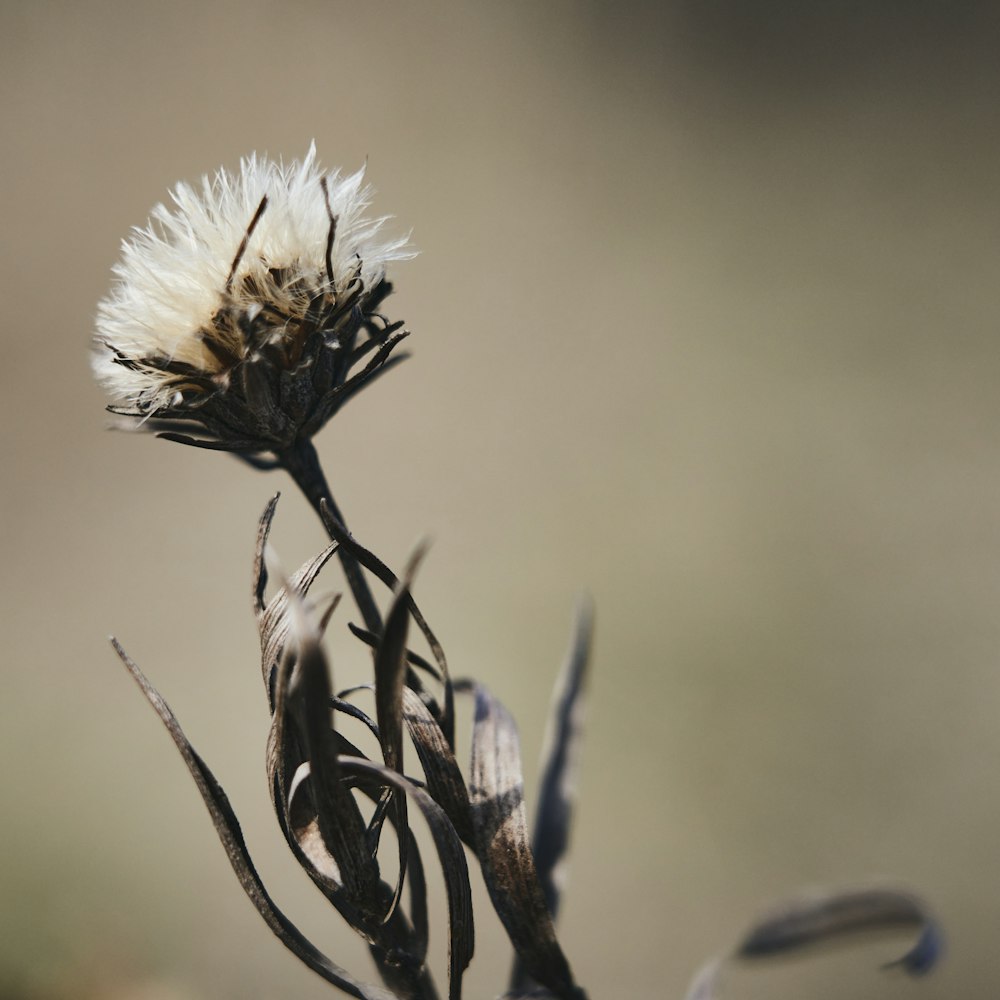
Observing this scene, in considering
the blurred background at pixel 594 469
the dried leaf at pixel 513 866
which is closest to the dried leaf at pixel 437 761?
the dried leaf at pixel 513 866

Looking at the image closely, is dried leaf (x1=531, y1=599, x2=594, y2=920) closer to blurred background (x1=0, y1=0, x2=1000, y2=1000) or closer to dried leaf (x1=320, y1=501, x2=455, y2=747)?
dried leaf (x1=320, y1=501, x2=455, y2=747)

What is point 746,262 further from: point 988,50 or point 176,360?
point 176,360

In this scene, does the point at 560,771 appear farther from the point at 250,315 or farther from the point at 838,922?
the point at 250,315

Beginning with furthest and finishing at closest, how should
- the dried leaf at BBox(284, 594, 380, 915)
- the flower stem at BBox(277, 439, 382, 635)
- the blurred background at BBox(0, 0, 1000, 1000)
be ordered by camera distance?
the blurred background at BBox(0, 0, 1000, 1000) < the flower stem at BBox(277, 439, 382, 635) < the dried leaf at BBox(284, 594, 380, 915)

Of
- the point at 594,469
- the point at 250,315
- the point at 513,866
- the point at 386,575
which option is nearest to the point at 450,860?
the point at 513,866

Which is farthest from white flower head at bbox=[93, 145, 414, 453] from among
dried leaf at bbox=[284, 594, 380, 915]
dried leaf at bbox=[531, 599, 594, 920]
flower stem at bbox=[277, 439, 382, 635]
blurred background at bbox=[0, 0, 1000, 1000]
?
blurred background at bbox=[0, 0, 1000, 1000]

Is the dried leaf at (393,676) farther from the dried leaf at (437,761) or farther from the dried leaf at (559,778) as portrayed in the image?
the dried leaf at (559,778)
